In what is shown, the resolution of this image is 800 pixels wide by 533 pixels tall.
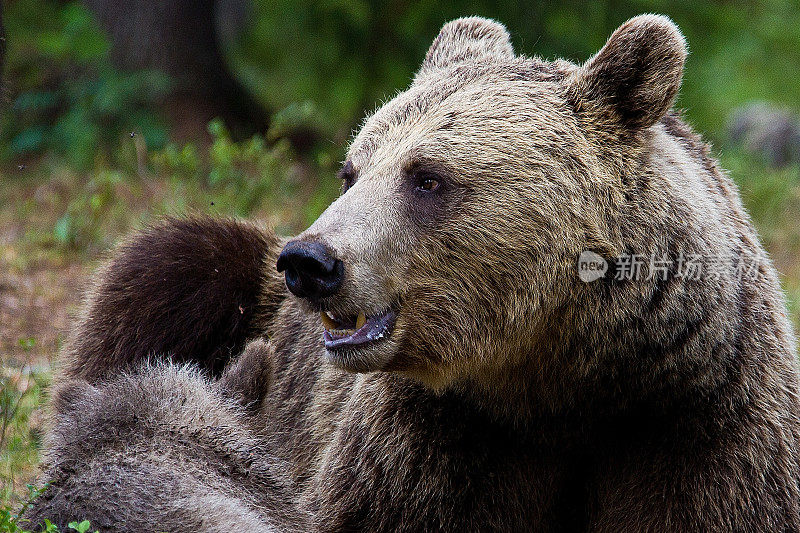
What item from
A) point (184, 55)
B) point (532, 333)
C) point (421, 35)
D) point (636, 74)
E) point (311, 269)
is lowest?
point (184, 55)

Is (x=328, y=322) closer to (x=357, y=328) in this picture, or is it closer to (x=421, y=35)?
(x=357, y=328)

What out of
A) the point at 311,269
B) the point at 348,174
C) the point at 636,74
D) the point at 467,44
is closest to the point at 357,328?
the point at 311,269

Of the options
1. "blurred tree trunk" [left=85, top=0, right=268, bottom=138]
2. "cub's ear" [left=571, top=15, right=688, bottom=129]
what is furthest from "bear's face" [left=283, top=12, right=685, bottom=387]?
"blurred tree trunk" [left=85, top=0, right=268, bottom=138]

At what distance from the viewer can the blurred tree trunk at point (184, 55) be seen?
1299 centimetres

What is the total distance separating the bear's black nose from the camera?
3770mm

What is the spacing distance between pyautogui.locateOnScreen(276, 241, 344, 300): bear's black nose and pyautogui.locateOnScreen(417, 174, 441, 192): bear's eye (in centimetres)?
56

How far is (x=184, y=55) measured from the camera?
1329cm

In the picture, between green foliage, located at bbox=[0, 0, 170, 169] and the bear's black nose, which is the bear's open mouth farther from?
green foliage, located at bbox=[0, 0, 170, 169]

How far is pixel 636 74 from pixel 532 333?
1.15 metres

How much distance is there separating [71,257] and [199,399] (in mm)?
5403

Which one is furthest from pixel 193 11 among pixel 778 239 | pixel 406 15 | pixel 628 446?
pixel 628 446

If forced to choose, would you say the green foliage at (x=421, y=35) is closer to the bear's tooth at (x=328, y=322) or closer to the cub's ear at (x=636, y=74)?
the cub's ear at (x=636, y=74)

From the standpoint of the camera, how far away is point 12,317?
8016 millimetres

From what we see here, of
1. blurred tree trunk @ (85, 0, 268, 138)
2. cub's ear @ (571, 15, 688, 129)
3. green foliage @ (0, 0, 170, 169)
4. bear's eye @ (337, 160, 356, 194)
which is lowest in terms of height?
green foliage @ (0, 0, 170, 169)
